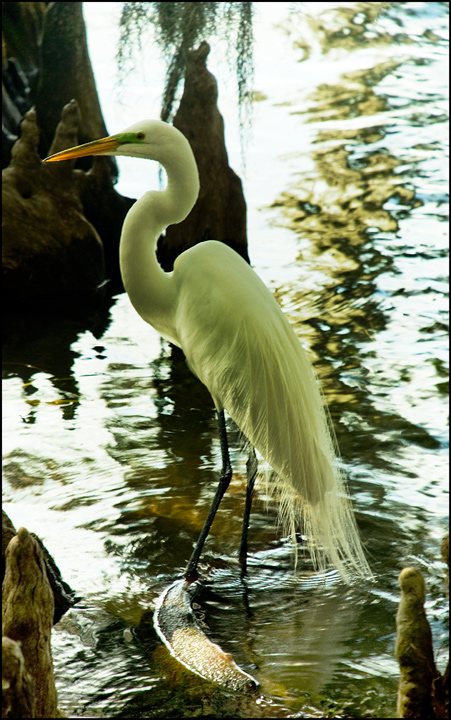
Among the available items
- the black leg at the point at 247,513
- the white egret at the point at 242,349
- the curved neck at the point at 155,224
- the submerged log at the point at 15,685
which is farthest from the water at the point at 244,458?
the curved neck at the point at 155,224

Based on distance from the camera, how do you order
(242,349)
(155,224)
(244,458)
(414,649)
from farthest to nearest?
(244,458) < (155,224) < (242,349) < (414,649)

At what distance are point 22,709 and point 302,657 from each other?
1097 millimetres

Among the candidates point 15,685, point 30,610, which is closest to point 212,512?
point 30,610

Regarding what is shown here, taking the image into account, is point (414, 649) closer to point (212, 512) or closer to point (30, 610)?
point (30, 610)

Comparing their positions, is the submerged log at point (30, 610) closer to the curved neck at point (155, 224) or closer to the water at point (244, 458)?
the water at point (244, 458)

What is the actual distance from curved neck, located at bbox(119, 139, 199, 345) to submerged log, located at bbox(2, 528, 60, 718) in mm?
1354

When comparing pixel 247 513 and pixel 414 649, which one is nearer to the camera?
pixel 414 649

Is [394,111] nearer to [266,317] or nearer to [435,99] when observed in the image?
[435,99]

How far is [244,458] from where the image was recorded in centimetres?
379

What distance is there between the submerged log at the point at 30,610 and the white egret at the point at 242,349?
1.10m

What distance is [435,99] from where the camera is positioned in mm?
10219

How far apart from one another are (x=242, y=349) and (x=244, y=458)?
1216 mm

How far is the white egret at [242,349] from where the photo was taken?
105 inches

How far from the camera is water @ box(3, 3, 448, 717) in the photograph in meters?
2.29
